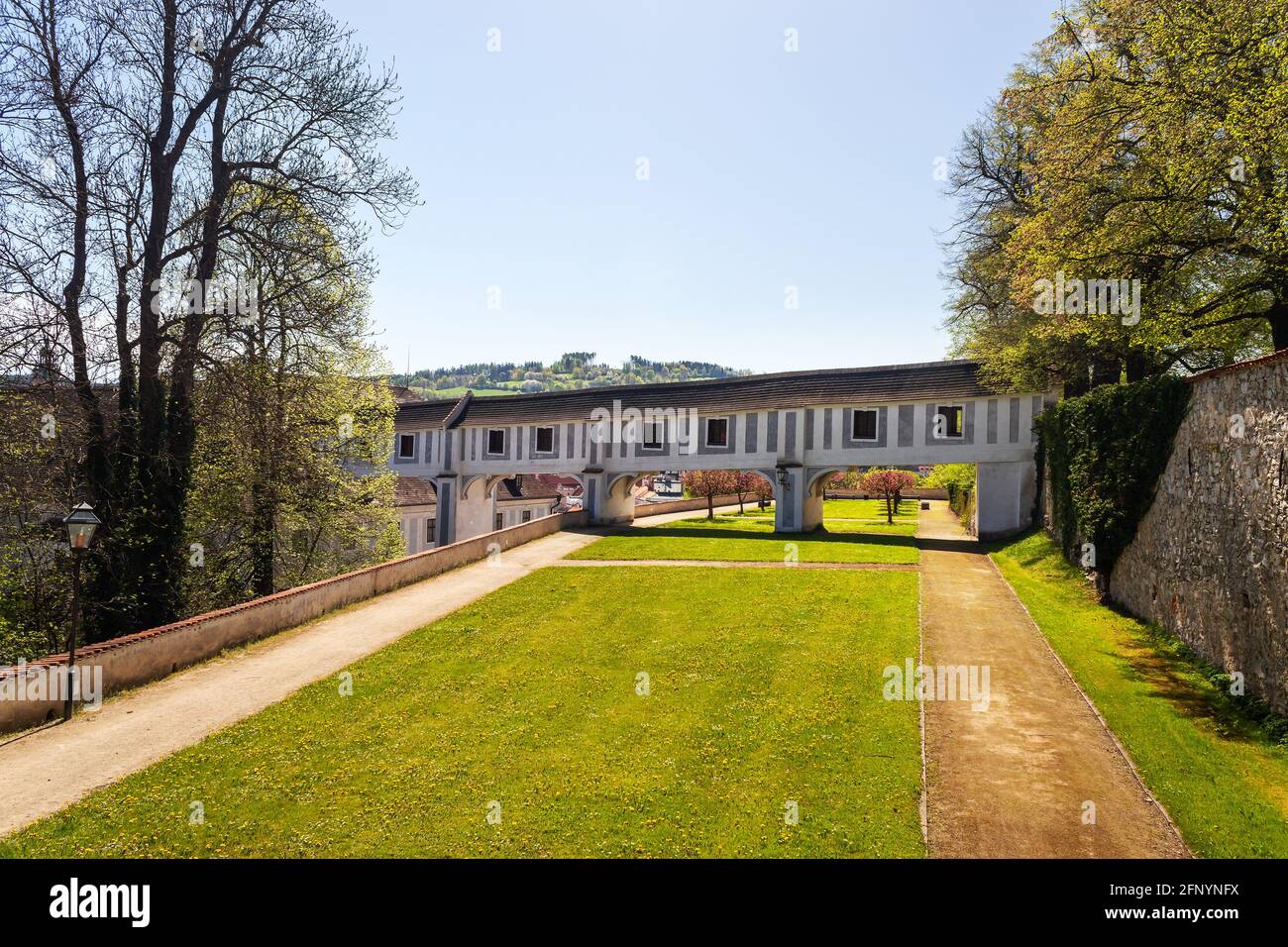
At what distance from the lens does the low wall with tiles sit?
10.8 meters

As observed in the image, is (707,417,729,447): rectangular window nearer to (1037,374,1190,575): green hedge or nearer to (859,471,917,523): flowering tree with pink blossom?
(859,471,917,523): flowering tree with pink blossom

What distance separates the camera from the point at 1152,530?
15164mm

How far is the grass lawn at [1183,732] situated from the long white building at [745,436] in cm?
1623

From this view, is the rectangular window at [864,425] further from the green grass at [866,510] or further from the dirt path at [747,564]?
the green grass at [866,510]

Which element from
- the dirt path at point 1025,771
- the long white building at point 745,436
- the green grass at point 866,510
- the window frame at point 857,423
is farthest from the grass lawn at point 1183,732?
the green grass at point 866,510

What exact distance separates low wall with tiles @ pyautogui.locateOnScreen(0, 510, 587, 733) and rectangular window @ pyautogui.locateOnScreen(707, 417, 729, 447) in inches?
743

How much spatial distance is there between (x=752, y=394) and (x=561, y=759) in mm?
29512

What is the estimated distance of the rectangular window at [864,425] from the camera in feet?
113

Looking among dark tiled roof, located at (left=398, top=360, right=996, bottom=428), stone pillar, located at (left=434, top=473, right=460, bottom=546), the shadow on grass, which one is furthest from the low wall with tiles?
stone pillar, located at (left=434, top=473, right=460, bottom=546)

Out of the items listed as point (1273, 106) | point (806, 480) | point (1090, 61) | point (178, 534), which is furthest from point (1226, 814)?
point (806, 480)

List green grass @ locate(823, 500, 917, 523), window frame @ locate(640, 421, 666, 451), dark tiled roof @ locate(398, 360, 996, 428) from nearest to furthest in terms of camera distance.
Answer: dark tiled roof @ locate(398, 360, 996, 428) < window frame @ locate(640, 421, 666, 451) < green grass @ locate(823, 500, 917, 523)

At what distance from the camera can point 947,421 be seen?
107 feet
